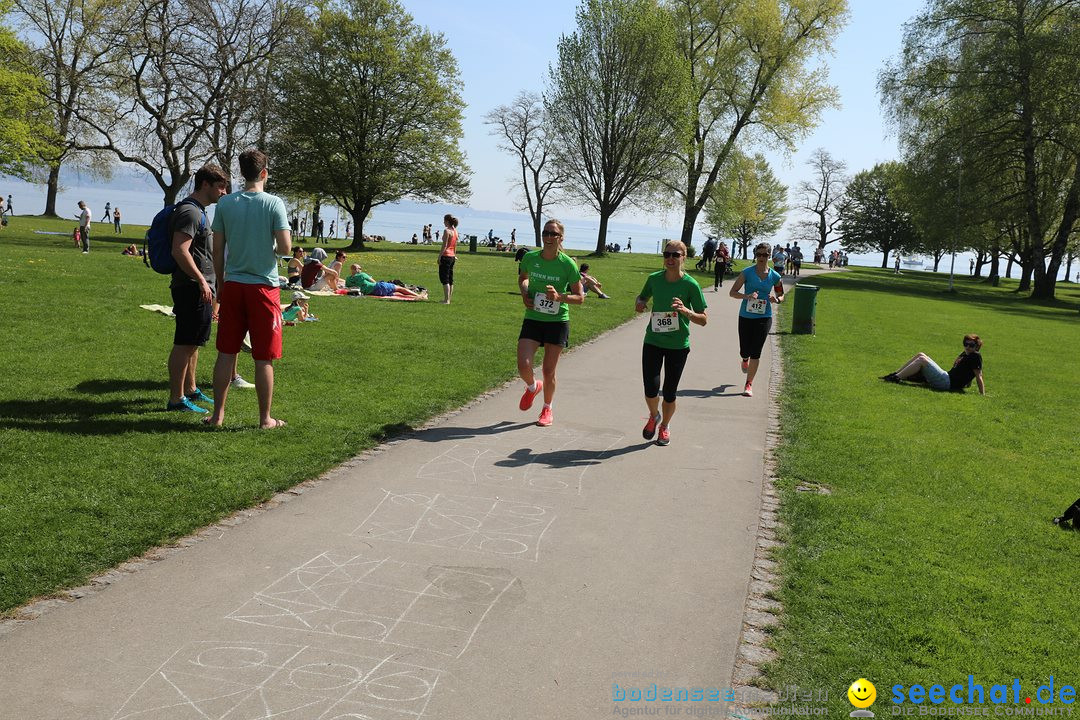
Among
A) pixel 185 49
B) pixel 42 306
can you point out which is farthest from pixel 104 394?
pixel 185 49

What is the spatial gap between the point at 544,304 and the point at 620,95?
38599 mm

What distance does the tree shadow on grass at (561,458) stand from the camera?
279 inches

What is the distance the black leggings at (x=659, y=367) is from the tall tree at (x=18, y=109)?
1233 inches

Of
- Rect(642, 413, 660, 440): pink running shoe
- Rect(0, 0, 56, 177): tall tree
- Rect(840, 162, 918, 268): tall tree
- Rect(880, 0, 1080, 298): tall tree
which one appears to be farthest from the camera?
Rect(840, 162, 918, 268): tall tree

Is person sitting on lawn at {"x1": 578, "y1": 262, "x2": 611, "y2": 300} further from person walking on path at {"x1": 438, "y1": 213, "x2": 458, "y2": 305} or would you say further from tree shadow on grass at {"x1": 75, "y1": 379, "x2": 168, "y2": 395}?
tree shadow on grass at {"x1": 75, "y1": 379, "x2": 168, "y2": 395}

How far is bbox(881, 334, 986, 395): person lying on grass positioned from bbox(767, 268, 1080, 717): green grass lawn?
229mm

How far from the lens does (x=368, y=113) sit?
43844 millimetres

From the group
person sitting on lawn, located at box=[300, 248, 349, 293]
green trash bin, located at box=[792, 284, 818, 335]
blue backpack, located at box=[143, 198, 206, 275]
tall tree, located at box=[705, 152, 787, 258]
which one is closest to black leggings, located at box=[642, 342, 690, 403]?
blue backpack, located at box=[143, 198, 206, 275]

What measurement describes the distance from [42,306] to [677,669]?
12.9 meters

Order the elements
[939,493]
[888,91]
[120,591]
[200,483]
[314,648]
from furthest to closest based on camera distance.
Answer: [888,91]
[939,493]
[200,483]
[120,591]
[314,648]

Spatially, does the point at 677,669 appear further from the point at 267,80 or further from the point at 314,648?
the point at 267,80

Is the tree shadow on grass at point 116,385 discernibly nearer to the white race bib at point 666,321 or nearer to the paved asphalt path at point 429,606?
the paved asphalt path at point 429,606

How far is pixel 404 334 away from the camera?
13.9m

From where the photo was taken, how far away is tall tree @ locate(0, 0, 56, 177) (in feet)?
101
